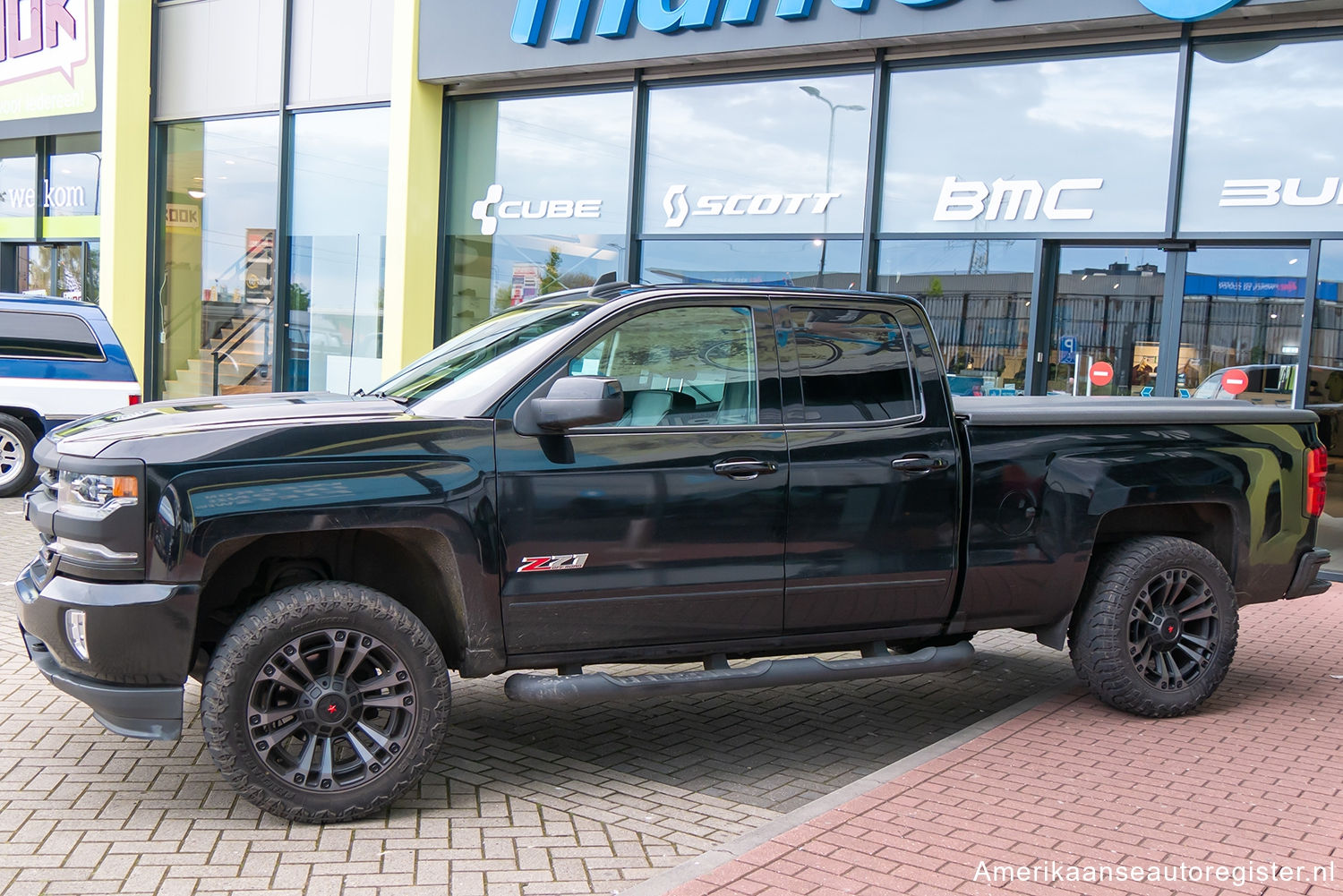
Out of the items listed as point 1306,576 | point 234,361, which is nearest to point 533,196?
point 234,361

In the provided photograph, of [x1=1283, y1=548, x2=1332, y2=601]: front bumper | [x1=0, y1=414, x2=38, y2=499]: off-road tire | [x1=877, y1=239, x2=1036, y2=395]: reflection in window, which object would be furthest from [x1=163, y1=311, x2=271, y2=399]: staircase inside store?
[x1=1283, y1=548, x2=1332, y2=601]: front bumper

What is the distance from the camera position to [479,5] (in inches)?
527

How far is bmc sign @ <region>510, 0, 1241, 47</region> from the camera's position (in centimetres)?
1133

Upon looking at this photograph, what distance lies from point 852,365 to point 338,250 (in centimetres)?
1155

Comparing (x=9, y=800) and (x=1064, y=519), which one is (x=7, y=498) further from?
(x=1064, y=519)

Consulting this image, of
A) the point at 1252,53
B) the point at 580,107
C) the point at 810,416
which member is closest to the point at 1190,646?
the point at 810,416

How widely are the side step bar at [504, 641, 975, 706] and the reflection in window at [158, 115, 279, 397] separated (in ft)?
42.3

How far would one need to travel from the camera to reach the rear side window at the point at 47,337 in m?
12.0

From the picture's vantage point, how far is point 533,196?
1398cm

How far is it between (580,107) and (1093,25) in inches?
223

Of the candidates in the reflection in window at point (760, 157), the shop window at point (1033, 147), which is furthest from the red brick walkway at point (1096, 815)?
the reflection in window at point (760, 157)

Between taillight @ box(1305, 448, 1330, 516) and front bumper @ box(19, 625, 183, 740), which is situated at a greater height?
taillight @ box(1305, 448, 1330, 516)

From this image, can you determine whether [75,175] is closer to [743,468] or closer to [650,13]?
[650,13]

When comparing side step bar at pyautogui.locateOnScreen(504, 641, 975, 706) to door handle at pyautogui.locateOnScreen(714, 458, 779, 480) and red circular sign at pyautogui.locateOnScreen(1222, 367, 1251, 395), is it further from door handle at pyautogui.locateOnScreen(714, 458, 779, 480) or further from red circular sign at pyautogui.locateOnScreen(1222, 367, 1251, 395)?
red circular sign at pyautogui.locateOnScreen(1222, 367, 1251, 395)
